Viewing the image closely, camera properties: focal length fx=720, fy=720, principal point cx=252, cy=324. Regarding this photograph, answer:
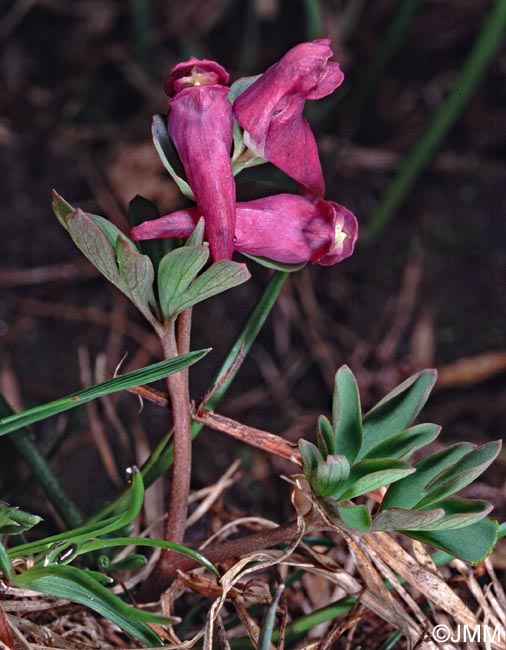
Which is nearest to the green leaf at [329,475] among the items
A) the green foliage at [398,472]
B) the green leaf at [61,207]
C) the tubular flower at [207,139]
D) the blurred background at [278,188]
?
the green foliage at [398,472]

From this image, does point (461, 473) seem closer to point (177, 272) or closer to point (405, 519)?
point (405, 519)

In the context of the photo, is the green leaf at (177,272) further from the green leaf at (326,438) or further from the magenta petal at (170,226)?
the green leaf at (326,438)

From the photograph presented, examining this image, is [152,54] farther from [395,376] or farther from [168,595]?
[168,595]

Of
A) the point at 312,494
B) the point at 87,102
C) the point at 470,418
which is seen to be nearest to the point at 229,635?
the point at 312,494

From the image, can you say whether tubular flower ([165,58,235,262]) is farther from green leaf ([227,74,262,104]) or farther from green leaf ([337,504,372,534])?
green leaf ([337,504,372,534])

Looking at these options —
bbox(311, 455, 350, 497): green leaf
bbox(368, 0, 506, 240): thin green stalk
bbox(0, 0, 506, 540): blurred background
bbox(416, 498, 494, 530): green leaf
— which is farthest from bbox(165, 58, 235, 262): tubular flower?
bbox(368, 0, 506, 240): thin green stalk
